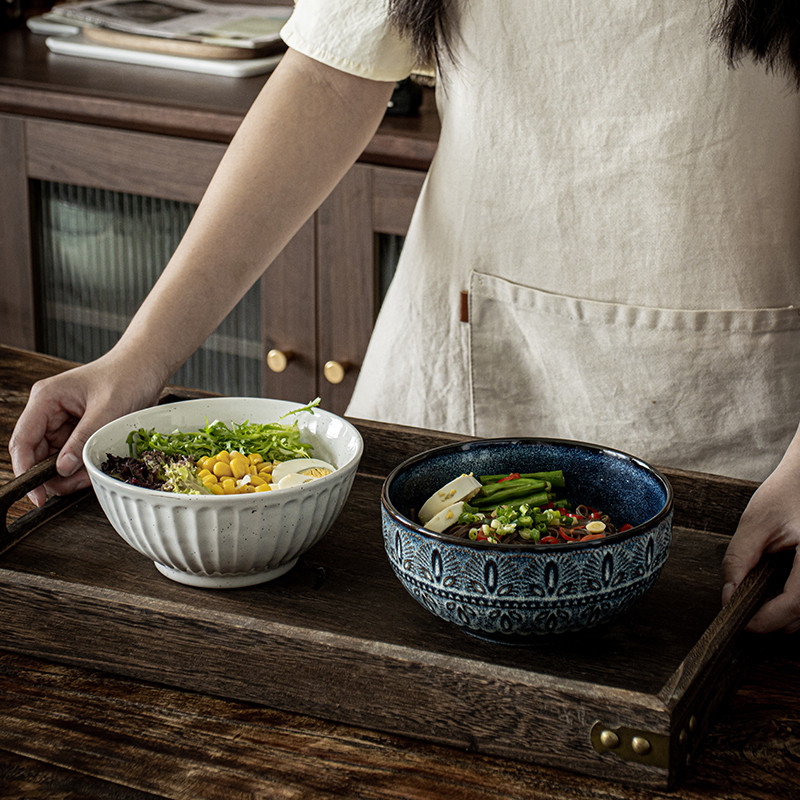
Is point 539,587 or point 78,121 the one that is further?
point 78,121

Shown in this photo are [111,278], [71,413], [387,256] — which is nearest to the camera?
[71,413]

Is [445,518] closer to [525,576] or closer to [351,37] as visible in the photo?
[525,576]

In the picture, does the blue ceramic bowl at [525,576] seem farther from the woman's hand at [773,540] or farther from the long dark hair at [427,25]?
the long dark hair at [427,25]

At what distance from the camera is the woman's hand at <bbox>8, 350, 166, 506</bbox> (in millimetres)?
990

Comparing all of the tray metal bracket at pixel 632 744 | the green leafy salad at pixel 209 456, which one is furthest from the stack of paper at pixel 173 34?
the tray metal bracket at pixel 632 744

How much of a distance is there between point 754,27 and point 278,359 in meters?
1.20

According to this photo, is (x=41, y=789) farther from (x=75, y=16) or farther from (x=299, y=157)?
(x=75, y=16)

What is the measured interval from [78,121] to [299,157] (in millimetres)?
1025

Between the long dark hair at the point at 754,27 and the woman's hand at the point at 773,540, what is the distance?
1.32ft

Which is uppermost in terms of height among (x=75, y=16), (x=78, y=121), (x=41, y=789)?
(x=75, y=16)

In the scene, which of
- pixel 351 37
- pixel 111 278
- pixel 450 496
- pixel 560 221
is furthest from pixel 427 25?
pixel 111 278

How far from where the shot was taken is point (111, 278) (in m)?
2.21

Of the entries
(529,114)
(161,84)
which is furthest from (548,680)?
(161,84)

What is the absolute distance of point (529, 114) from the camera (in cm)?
114
